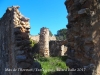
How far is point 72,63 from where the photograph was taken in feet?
12.8

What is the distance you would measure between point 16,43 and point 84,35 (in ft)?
A: 11.2

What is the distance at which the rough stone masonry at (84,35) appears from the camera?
3.21 metres

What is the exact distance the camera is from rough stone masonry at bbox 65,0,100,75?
3.21m

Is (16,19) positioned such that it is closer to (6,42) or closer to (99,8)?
(6,42)

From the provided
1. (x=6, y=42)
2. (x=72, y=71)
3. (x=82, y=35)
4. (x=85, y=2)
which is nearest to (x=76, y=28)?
(x=82, y=35)

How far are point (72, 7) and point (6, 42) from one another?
3.96 meters

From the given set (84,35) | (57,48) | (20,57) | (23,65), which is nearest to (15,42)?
(20,57)

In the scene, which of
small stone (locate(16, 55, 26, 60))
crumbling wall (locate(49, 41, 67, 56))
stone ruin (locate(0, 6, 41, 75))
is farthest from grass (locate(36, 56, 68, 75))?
crumbling wall (locate(49, 41, 67, 56))

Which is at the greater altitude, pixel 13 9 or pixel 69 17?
pixel 13 9

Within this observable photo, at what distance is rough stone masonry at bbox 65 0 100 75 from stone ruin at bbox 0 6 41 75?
251 centimetres

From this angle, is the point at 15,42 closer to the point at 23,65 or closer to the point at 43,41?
the point at 23,65

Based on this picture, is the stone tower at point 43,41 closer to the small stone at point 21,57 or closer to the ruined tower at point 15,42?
the ruined tower at point 15,42

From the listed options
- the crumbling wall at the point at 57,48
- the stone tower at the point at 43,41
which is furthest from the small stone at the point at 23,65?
the crumbling wall at the point at 57,48

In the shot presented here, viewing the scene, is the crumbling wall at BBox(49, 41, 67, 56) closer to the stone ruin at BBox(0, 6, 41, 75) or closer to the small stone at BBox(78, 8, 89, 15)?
the stone ruin at BBox(0, 6, 41, 75)
